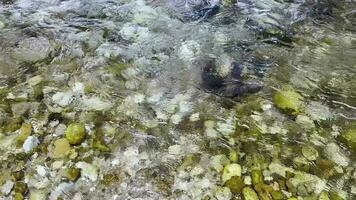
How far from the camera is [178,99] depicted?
3914 mm

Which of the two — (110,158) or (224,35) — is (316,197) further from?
(224,35)

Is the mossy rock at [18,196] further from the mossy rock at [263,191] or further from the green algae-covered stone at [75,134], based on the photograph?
the mossy rock at [263,191]

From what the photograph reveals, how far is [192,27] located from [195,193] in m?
2.23

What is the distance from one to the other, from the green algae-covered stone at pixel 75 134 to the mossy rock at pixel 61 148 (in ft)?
0.14

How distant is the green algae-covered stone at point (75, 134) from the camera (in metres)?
3.52

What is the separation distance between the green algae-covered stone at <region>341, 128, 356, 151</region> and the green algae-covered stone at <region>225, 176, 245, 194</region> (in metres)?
1.05

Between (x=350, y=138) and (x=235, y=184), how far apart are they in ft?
3.84

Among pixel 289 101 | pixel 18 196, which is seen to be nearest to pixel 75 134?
pixel 18 196

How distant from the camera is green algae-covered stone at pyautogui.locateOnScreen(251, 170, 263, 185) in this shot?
10.5ft

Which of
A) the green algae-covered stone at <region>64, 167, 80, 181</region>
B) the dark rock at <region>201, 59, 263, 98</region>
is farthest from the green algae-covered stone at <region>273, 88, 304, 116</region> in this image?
the green algae-covered stone at <region>64, 167, 80, 181</region>

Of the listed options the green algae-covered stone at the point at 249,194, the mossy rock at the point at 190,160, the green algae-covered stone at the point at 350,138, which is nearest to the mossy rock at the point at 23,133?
the mossy rock at the point at 190,160

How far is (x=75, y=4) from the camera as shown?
5070 mm

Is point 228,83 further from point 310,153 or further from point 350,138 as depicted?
point 350,138

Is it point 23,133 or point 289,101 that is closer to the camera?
point 23,133
